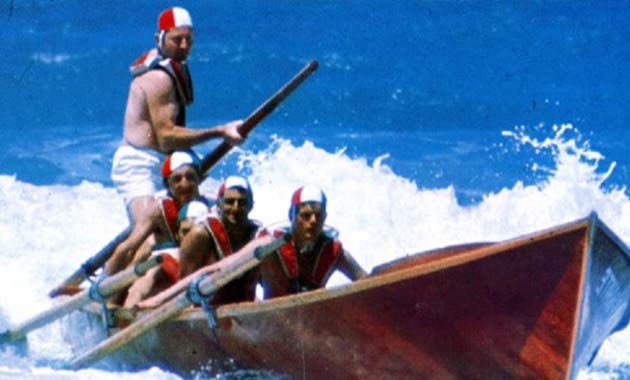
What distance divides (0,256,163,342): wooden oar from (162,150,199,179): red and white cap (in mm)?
583

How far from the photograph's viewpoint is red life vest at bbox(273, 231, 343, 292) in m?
8.19

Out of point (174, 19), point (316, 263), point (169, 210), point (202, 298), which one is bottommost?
point (202, 298)

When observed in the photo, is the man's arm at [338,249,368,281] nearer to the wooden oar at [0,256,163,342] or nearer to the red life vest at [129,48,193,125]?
the wooden oar at [0,256,163,342]

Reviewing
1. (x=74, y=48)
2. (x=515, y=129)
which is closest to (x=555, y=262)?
(x=515, y=129)

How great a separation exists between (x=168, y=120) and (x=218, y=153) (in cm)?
53

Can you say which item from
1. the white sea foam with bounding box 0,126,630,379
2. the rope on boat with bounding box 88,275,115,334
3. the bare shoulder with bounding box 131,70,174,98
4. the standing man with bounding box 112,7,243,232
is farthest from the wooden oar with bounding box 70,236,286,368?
the white sea foam with bounding box 0,126,630,379

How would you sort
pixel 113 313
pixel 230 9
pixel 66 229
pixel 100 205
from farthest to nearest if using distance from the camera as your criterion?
pixel 230 9 → pixel 100 205 → pixel 66 229 → pixel 113 313

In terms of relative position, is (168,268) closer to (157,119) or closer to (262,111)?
(157,119)

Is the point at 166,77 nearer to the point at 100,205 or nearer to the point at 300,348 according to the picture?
the point at 300,348

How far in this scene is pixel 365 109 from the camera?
22172mm

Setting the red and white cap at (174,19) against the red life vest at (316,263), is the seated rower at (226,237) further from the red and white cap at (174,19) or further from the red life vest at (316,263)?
the red and white cap at (174,19)

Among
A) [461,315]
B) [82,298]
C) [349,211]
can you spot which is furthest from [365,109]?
[461,315]

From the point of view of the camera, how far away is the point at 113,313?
347 inches

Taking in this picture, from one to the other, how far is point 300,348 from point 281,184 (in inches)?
328
